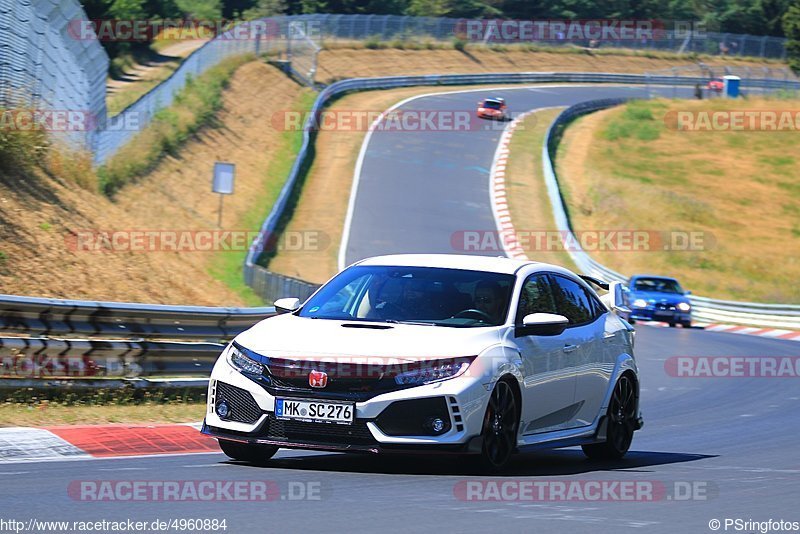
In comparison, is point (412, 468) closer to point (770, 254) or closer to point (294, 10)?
point (770, 254)

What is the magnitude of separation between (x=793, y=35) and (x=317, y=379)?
106 m

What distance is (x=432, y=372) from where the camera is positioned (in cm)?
822

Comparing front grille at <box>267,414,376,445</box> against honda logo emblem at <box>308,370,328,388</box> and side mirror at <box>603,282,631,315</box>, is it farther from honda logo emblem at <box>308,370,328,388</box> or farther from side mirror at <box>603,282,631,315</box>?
side mirror at <box>603,282,631,315</box>

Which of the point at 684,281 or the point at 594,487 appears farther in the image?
the point at 684,281

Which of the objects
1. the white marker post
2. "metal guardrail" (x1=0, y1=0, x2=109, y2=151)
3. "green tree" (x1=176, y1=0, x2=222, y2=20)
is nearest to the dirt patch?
the white marker post

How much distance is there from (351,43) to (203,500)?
250ft

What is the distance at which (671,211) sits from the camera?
166 feet

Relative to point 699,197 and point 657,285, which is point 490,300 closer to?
point 657,285

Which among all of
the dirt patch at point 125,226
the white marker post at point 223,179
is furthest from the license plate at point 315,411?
the white marker post at point 223,179

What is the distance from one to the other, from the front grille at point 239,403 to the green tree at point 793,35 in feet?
335

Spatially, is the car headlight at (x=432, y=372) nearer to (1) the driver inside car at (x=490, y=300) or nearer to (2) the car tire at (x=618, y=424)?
(1) the driver inside car at (x=490, y=300)

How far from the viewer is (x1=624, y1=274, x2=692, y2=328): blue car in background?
3262 cm

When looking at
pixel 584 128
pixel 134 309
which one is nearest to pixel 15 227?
pixel 134 309

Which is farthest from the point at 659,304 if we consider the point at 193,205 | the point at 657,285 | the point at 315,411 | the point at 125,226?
the point at 315,411
